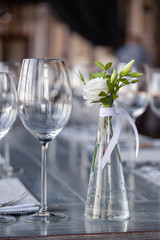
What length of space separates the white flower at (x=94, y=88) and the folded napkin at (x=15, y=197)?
0.74ft

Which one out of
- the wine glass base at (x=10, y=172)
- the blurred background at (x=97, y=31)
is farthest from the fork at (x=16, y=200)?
the blurred background at (x=97, y=31)

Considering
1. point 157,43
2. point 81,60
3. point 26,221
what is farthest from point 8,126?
point 81,60

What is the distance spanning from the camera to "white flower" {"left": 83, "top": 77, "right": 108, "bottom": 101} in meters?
0.85

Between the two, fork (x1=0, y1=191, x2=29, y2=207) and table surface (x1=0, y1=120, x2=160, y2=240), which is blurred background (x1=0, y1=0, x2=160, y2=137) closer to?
table surface (x1=0, y1=120, x2=160, y2=240)

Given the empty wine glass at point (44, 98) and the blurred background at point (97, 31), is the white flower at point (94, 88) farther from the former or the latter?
the blurred background at point (97, 31)

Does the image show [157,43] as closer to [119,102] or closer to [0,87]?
[119,102]

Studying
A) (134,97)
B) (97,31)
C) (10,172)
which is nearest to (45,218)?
(10,172)

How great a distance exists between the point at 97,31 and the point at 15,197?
606 centimetres

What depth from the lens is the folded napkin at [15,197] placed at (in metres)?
0.89

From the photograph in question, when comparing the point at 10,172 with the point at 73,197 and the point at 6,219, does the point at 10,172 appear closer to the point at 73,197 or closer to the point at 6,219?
the point at 73,197

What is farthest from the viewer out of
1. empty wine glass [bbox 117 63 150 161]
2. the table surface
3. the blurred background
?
the blurred background

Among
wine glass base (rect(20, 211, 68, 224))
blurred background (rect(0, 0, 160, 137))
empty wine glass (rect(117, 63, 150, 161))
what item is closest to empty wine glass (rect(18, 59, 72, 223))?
wine glass base (rect(20, 211, 68, 224))

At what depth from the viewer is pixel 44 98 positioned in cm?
83

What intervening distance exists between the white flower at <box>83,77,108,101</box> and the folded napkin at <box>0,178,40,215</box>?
8.9 inches
